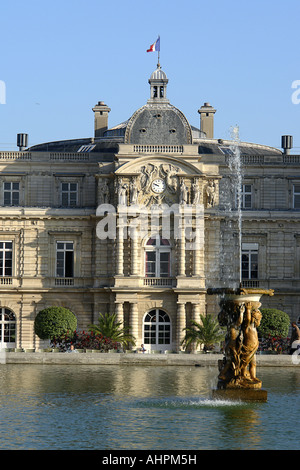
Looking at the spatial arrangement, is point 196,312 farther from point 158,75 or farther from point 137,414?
point 137,414

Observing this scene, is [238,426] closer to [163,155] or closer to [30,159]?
[163,155]

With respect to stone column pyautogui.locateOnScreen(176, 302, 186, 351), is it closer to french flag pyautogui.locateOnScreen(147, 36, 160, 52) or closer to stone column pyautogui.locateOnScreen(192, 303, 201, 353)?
stone column pyautogui.locateOnScreen(192, 303, 201, 353)

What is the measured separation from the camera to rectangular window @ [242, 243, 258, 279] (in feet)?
217

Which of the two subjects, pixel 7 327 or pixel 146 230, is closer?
pixel 146 230

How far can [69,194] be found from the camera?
2650 inches

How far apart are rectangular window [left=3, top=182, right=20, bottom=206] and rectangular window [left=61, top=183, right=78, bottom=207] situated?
9.30 feet

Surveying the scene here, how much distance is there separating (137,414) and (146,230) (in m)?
31.7

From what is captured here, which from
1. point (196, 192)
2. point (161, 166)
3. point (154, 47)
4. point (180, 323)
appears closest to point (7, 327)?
point (180, 323)

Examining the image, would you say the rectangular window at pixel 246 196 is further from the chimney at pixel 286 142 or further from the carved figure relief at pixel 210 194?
the chimney at pixel 286 142

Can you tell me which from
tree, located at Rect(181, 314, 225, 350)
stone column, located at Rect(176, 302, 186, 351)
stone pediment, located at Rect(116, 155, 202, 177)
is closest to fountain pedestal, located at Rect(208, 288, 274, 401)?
tree, located at Rect(181, 314, 225, 350)

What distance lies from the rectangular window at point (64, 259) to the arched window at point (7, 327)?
3.86 metres

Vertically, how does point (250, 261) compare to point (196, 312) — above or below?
above

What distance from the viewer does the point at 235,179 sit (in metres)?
67.0
